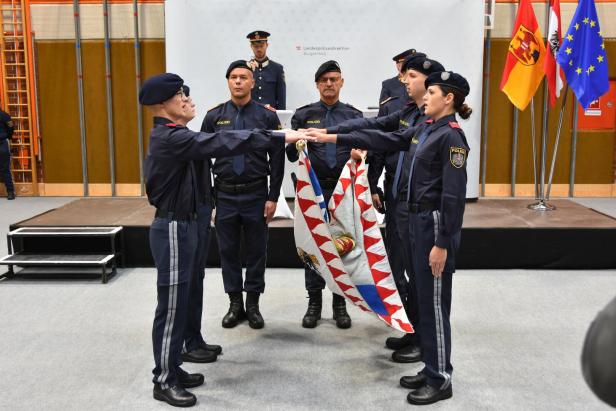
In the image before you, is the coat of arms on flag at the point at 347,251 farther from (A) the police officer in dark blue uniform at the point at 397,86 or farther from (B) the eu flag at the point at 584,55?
(B) the eu flag at the point at 584,55

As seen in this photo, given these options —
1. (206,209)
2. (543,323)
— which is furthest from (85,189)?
(543,323)

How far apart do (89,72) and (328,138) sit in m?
6.37

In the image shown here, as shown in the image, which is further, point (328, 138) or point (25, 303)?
point (25, 303)

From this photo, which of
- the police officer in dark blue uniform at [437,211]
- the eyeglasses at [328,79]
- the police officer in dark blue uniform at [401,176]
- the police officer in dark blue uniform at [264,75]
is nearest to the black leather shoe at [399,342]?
the police officer in dark blue uniform at [401,176]

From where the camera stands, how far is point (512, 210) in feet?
20.6

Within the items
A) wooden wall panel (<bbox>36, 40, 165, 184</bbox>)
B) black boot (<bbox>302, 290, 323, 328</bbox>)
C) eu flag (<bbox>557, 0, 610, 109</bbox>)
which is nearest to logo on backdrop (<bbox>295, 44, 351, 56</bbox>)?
wooden wall panel (<bbox>36, 40, 165, 184</bbox>)

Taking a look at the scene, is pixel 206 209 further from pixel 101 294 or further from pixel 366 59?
pixel 366 59

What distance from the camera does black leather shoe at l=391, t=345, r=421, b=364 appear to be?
143 inches

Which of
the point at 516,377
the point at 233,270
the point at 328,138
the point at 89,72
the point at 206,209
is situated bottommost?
the point at 516,377

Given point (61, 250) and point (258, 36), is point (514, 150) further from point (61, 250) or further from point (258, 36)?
point (61, 250)

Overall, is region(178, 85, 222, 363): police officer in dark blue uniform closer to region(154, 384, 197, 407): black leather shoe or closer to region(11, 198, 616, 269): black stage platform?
region(154, 384, 197, 407): black leather shoe

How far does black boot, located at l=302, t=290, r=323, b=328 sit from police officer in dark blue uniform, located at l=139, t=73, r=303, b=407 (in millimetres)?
Answer: 1221

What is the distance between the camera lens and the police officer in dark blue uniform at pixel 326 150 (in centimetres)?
414

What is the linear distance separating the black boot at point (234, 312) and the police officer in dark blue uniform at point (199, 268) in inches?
12.4
